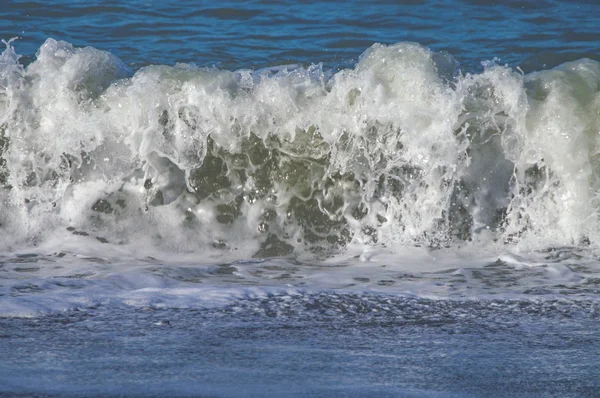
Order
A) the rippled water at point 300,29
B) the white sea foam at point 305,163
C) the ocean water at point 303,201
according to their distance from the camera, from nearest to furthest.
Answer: the ocean water at point 303,201 → the white sea foam at point 305,163 → the rippled water at point 300,29

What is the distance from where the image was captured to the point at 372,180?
4.76 metres

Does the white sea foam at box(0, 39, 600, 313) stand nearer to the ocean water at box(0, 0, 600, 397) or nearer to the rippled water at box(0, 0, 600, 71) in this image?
the ocean water at box(0, 0, 600, 397)

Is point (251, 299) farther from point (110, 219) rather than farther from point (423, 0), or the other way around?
point (423, 0)

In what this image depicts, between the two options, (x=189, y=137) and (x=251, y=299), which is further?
(x=189, y=137)

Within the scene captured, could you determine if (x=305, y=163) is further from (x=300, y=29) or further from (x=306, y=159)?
(x=300, y=29)

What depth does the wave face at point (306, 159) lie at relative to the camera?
15.3 ft

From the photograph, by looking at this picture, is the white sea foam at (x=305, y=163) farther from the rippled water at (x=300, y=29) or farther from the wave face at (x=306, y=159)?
the rippled water at (x=300, y=29)

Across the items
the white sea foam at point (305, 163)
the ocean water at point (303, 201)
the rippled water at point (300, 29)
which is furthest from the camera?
the rippled water at point (300, 29)

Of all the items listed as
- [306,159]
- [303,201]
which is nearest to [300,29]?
[306,159]

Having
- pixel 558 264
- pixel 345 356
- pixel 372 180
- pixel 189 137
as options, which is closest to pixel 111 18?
pixel 189 137

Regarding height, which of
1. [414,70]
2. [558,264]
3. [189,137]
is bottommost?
[558,264]

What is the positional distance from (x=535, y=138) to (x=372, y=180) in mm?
836

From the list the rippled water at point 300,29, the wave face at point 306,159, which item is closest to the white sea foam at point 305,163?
the wave face at point 306,159

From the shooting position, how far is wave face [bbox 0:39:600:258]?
467cm
